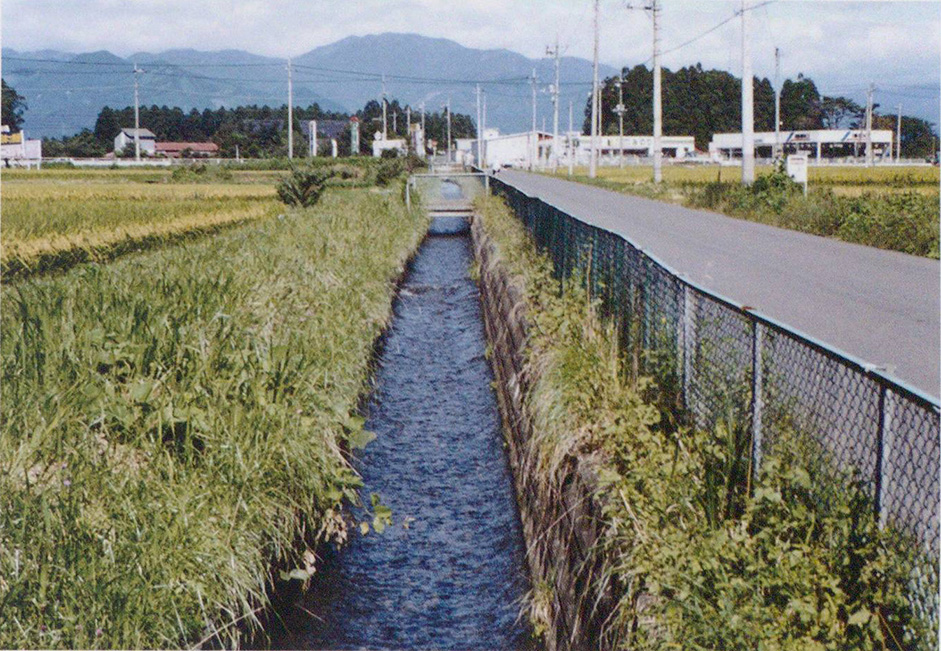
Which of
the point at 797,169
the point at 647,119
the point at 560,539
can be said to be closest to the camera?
the point at 560,539

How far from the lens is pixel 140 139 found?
469 feet

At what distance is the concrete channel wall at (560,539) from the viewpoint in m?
5.23

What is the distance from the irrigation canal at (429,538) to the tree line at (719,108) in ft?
389

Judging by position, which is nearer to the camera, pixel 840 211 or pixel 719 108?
pixel 840 211

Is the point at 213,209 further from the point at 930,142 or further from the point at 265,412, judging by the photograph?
the point at 930,142

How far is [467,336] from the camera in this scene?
17.2 m

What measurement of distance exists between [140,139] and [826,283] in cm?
13952

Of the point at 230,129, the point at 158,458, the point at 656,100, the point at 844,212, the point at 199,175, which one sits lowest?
the point at 158,458

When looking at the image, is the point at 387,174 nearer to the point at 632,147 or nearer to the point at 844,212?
the point at 844,212

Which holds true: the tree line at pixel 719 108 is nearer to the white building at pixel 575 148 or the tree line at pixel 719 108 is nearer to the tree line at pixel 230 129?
the white building at pixel 575 148

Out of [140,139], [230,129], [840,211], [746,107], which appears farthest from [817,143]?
[840,211]

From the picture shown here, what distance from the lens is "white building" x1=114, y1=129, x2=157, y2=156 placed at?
461 feet

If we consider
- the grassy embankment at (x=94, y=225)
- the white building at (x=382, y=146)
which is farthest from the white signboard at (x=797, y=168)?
the white building at (x=382, y=146)

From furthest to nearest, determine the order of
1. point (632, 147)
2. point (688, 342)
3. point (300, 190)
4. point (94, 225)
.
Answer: point (632, 147), point (300, 190), point (94, 225), point (688, 342)
